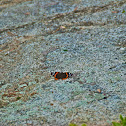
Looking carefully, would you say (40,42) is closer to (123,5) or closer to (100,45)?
(100,45)

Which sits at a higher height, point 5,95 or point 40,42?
point 40,42

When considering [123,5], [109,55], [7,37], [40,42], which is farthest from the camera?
[123,5]

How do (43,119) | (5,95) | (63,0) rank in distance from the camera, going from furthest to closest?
1. (63,0)
2. (5,95)
3. (43,119)

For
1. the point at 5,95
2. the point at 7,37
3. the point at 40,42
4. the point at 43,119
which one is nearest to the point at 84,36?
the point at 40,42

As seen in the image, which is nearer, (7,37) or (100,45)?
(100,45)

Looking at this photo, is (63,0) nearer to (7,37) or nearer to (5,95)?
(7,37)

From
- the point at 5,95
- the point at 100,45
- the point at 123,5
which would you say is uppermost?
the point at 123,5

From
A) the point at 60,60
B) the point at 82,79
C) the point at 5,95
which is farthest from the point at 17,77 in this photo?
the point at 82,79
